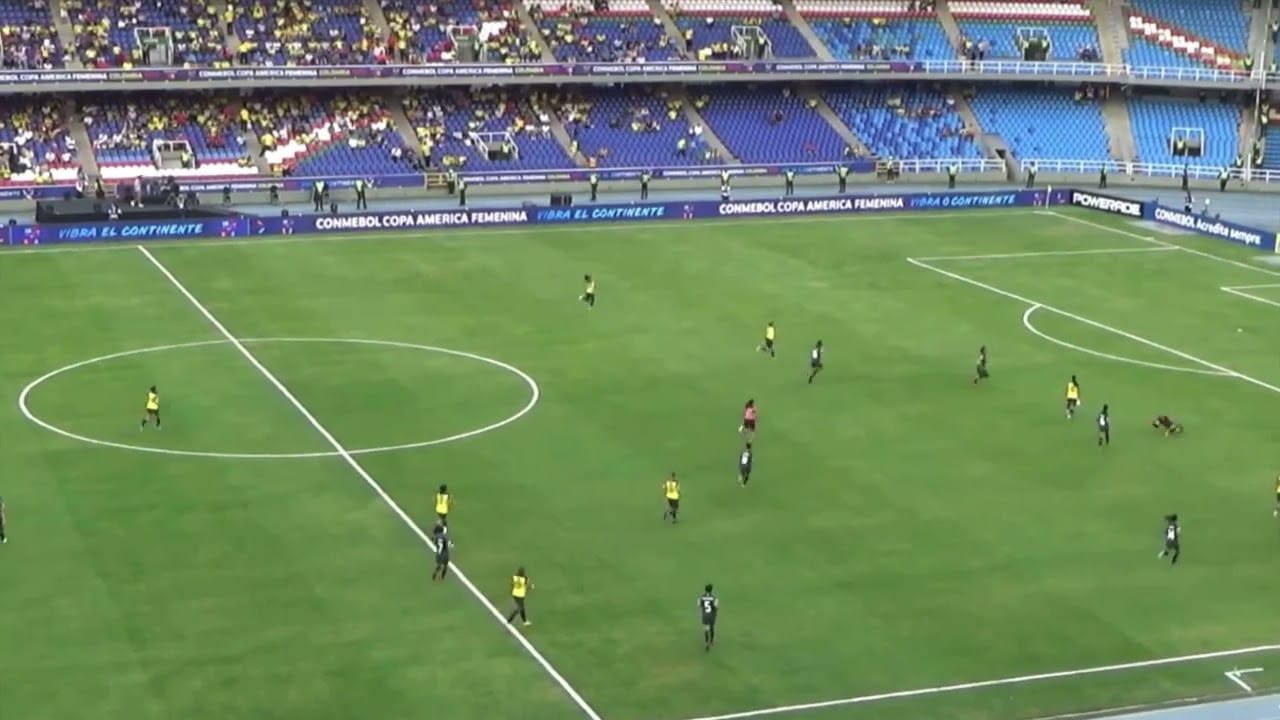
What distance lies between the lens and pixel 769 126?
9844 cm

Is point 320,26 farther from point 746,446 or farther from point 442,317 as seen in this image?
point 746,446

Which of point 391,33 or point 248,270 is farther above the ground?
point 391,33

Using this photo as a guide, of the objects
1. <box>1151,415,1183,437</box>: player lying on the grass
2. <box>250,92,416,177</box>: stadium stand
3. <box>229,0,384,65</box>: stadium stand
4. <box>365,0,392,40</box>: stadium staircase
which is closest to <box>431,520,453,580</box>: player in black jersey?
<box>1151,415,1183,437</box>: player lying on the grass

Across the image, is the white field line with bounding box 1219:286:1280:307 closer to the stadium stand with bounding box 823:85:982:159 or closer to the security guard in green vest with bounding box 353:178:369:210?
the stadium stand with bounding box 823:85:982:159

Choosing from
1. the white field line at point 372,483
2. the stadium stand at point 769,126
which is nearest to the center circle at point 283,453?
the white field line at point 372,483

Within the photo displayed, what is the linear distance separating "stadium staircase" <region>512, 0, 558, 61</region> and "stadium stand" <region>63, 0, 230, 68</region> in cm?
971

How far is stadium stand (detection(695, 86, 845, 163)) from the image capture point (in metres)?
96.8

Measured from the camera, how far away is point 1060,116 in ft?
333

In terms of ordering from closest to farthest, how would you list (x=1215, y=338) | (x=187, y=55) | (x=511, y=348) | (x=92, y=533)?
1. (x=92, y=533)
2. (x=511, y=348)
3. (x=1215, y=338)
4. (x=187, y=55)

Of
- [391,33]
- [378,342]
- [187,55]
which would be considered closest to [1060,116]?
[391,33]

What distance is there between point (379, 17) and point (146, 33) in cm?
1211

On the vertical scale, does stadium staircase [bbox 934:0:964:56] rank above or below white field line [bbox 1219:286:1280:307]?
above

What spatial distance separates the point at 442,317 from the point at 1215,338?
26167mm

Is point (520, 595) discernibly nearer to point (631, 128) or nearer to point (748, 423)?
point (748, 423)
